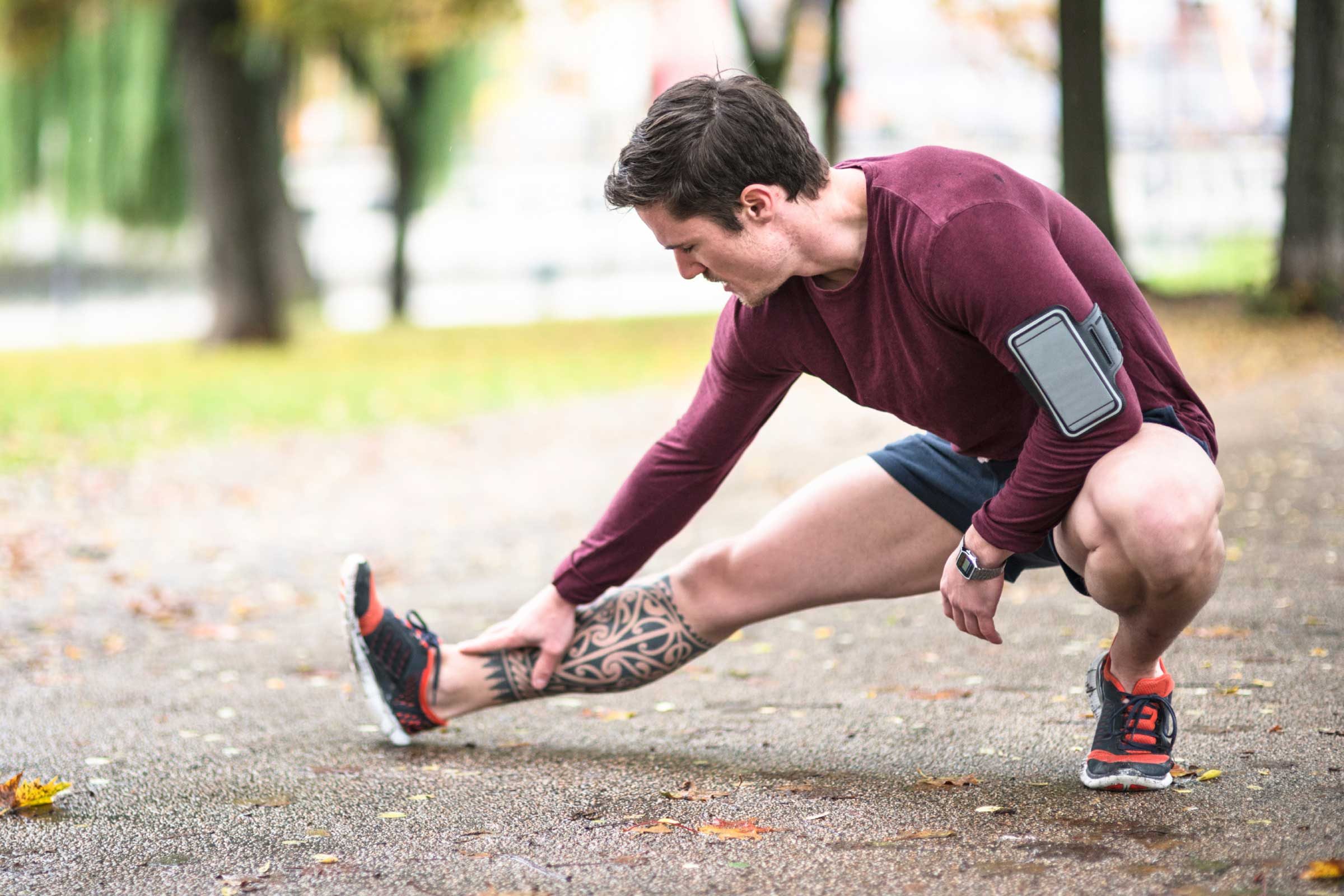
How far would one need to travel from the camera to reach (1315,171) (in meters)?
12.3

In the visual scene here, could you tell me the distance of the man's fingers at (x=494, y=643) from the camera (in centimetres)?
330

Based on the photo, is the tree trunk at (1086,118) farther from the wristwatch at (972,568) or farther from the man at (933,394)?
the wristwatch at (972,568)

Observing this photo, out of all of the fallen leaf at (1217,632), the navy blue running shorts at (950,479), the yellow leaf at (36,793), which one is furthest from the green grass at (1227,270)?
the yellow leaf at (36,793)

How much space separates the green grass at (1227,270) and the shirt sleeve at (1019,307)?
1110cm

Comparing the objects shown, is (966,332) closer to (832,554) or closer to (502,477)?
(832,554)

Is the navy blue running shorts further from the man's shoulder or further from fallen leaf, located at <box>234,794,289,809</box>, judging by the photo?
fallen leaf, located at <box>234,794,289,809</box>

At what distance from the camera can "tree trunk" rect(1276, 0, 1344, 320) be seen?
12023 mm

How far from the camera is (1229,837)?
2504 mm

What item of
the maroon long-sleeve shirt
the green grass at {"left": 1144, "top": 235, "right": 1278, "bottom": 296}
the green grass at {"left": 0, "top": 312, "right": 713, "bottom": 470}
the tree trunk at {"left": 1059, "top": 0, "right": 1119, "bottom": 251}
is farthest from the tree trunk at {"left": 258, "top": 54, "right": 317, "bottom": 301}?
the maroon long-sleeve shirt

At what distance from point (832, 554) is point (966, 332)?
27.5 inches

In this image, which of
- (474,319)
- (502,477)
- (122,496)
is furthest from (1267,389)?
(474,319)

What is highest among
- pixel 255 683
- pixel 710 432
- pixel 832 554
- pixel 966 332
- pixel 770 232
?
pixel 770 232

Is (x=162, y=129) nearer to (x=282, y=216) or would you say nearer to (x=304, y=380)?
(x=282, y=216)

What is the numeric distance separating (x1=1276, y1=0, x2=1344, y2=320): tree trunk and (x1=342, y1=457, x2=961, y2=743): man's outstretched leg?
10115 mm
